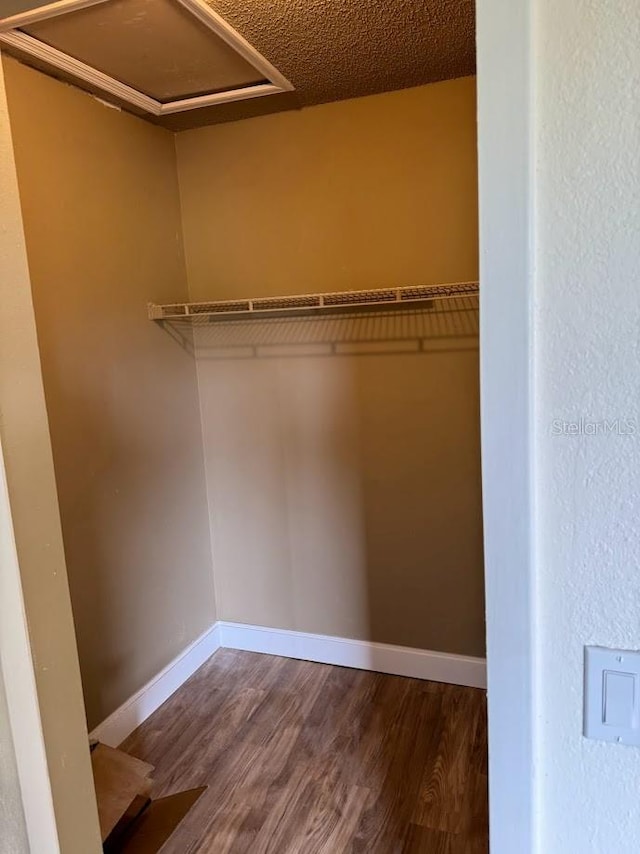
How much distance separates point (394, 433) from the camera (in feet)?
8.08

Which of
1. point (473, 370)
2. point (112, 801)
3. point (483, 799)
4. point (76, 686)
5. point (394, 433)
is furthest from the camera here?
point (394, 433)

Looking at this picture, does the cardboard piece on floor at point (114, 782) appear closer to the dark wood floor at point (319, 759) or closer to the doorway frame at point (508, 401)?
the dark wood floor at point (319, 759)

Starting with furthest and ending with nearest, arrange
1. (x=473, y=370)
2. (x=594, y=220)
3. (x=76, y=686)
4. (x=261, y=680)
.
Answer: (x=261, y=680), (x=473, y=370), (x=76, y=686), (x=594, y=220)

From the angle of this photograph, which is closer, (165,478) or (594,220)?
(594,220)

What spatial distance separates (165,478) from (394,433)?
963mm

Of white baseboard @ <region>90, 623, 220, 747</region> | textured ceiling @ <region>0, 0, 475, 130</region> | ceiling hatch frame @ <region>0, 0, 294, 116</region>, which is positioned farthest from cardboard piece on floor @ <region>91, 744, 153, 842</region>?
textured ceiling @ <region>0, 0, 475, 130</region>

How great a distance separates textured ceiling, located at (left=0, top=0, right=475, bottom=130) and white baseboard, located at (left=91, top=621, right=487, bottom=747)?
2.16 m

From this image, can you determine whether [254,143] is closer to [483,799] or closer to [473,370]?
[473,370]

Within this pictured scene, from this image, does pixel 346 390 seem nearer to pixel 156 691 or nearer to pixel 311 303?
pixel 311 303

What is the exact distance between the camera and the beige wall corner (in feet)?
3.68

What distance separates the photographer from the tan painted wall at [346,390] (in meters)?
2.29

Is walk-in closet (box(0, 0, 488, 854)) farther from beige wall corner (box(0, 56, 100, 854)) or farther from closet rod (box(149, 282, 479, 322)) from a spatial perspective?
beige wall corner (box(0, 56, 100, 854))

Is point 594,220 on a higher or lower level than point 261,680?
higher

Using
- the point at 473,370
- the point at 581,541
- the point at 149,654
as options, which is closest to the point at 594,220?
the point at 581,541
